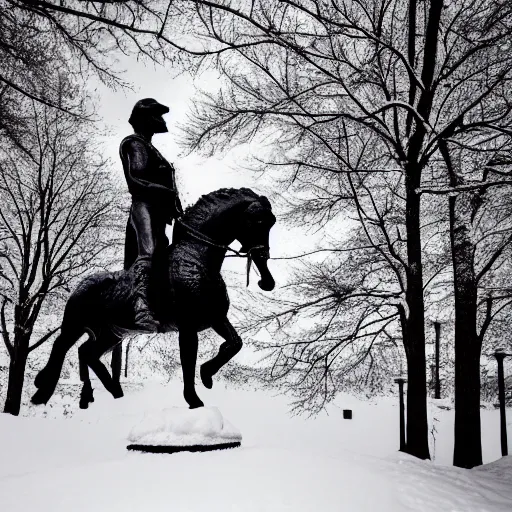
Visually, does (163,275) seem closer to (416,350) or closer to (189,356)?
(189,356)

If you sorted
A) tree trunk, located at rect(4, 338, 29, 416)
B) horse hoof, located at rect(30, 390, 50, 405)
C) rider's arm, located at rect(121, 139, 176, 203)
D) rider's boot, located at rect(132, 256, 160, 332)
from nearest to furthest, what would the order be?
rider's boot, located at rect(132, 256, 160, 332), horse hoof, located at rect(30, 390, 50, 405), rider's arm, located at rect(121, 139, 176, 203), tree trunk, located at rect(4, 338, 29, 416)

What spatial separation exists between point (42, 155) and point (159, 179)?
398 inches

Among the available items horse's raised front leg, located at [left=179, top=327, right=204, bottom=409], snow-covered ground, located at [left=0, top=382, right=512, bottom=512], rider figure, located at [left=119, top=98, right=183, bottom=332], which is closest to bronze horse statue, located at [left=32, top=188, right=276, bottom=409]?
horse's raised front leg, located at [left=179, top=327, right=204, bottom=409]

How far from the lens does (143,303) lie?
434cm

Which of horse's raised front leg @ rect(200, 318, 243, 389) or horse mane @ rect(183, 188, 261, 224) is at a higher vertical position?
horse mane @ rect(183, 188, 261, 224)

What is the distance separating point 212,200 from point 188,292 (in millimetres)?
915

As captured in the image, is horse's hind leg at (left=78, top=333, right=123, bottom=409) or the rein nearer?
the rein

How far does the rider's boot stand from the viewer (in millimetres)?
4328

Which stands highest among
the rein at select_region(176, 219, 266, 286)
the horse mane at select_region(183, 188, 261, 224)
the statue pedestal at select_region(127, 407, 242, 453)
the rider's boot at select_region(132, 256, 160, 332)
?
the horse mane at select_region(183, 188, 261, 224)

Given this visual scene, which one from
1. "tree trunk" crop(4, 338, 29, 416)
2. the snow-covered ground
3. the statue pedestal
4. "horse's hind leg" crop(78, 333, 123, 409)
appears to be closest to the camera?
the snow-covered ground

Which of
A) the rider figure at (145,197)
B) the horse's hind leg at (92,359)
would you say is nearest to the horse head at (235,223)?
the rider figure at (145,197)

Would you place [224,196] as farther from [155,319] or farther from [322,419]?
[322,419]

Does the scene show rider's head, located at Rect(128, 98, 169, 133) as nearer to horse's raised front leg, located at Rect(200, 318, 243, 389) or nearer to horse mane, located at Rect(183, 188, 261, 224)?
horse mane, located at Rect(183, 188, 261, 224)

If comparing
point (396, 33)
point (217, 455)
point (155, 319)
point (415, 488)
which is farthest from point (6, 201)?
point (415, 488)
